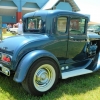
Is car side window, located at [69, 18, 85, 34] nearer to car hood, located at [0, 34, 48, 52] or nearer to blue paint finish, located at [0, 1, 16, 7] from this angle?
car hood, located at [0, 34, 48, 52]

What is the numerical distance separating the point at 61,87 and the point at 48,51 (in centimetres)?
90

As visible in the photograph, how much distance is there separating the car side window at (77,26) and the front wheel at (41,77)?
1.25 meters

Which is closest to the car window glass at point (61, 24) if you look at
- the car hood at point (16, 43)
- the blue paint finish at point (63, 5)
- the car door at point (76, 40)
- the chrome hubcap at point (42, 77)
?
the car door at point (76, 40)

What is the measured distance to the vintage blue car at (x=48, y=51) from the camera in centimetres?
365

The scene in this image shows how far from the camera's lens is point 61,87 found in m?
4.25

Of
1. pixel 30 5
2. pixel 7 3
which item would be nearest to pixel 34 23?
pixel 7 3

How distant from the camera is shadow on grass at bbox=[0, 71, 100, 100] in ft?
12.3

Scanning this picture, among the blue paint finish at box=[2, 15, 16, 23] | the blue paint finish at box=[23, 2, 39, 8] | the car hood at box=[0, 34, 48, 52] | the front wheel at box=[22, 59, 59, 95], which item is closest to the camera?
the front wheel at box=[22, 59, 59, 95]

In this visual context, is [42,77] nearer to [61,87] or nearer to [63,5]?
[61,87]

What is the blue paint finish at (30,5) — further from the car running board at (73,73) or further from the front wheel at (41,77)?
the front wheel at (41,77)

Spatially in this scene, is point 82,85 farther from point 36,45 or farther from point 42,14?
point 42,14

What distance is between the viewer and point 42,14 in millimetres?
4465

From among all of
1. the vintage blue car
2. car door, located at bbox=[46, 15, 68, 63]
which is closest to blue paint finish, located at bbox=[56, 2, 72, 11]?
the vintage blue car

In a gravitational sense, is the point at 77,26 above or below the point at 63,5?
below
